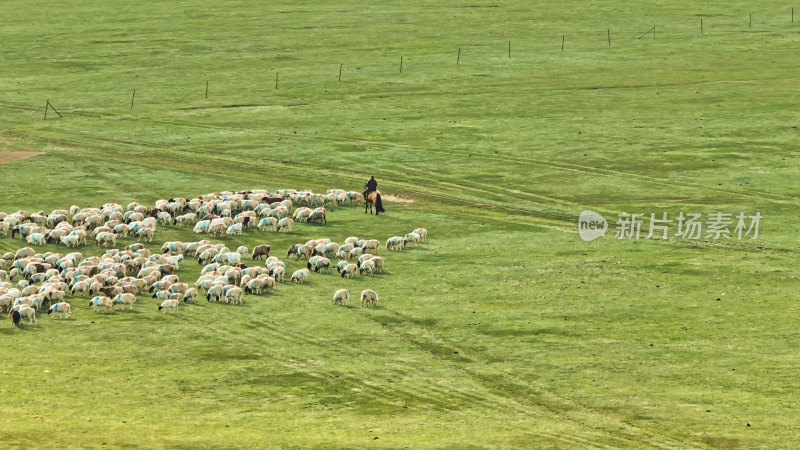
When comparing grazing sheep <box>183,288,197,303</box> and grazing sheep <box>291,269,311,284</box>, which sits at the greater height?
grazing sheep <box>291,269,311,284</box>

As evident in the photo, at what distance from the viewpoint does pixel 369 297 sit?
133 feet

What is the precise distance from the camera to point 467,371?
1352 inches

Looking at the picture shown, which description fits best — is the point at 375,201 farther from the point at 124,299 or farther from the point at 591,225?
the point at 124,299

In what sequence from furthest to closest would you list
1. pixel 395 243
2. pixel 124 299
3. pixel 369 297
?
pixel 395 243 < pixel 369 297 < pixel 124 299

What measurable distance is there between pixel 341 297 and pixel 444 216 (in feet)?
45.3

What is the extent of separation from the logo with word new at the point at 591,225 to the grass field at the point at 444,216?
22.9 inches

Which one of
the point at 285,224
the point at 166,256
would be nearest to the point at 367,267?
the point at 166,256

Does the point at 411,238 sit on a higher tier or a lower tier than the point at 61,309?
higher

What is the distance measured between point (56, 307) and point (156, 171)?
24.8 metres

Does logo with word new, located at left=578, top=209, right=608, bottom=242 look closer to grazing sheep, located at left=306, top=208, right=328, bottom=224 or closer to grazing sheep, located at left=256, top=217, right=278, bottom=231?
grazing sheep, located at left=306, top=208, right=328, bottom=224

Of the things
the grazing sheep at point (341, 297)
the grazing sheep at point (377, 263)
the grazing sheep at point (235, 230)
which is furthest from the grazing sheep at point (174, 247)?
the grazing sheep at point (341, 297)

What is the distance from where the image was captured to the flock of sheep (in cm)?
4069

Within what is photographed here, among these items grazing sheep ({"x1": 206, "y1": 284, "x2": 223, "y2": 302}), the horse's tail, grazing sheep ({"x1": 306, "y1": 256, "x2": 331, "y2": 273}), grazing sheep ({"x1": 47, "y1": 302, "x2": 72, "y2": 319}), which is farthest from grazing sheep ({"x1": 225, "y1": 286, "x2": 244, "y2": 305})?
the horse's tail

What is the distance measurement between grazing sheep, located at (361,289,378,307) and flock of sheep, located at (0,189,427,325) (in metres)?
0.03
